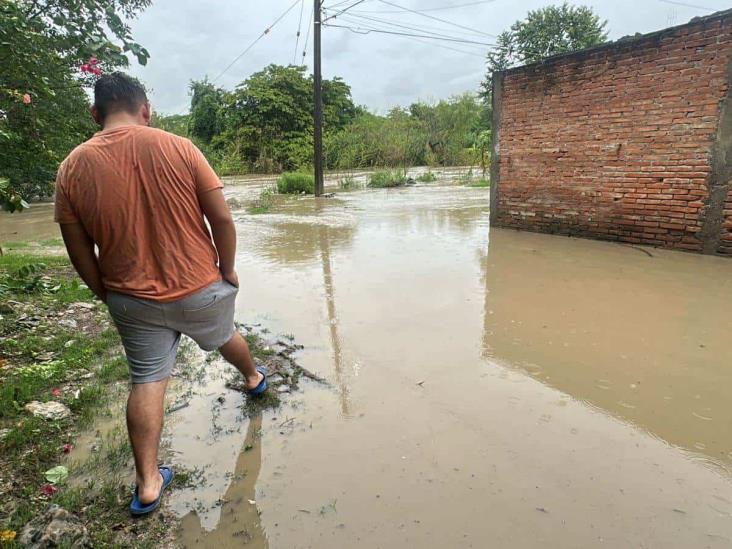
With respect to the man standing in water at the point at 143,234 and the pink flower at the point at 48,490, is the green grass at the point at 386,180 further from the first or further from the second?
the pink flower at the point at 48,490

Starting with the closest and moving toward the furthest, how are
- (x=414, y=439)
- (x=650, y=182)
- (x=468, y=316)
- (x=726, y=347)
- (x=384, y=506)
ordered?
(x=384, y=506) → (x=414, y=439) → (x=726, y=347) → (x=468, y=316) → (x=650, y=182)

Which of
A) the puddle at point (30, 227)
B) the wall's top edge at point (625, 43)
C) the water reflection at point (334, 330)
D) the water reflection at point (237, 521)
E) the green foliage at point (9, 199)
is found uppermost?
the wall's top edge at point (625, 43)

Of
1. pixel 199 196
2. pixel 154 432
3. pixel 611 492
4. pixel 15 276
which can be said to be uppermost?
pixel 199 196

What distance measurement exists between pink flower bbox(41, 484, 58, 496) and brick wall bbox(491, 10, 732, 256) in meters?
6.65

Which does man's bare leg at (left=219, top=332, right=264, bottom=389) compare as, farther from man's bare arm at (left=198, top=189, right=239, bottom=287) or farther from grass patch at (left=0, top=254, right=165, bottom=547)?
grass patch at (left=0, top=254, right=165, bottom=547)

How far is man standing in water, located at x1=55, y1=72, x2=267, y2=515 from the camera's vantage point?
175 centimetres

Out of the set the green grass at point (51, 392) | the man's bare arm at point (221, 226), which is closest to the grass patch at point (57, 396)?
the green grass at point (51, 392)

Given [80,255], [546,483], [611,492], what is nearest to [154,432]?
[80,255]

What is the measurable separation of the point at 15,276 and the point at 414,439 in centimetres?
224

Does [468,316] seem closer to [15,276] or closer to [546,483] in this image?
[546,483]

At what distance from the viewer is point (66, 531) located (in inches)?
63.6

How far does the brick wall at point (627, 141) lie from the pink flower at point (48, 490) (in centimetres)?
665

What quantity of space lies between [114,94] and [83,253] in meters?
0.63

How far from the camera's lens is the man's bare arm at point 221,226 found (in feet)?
6.29
